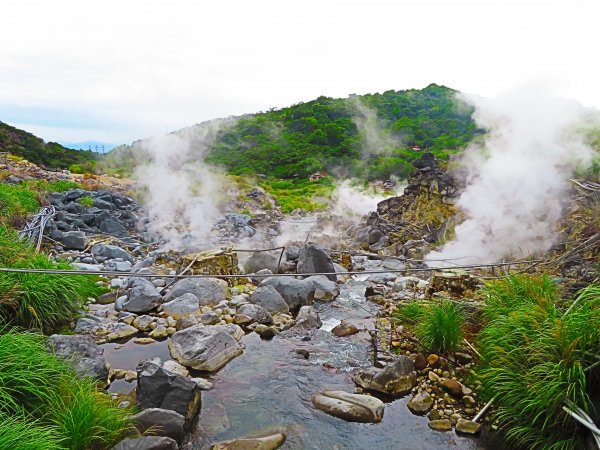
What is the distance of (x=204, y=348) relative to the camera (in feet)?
17.6

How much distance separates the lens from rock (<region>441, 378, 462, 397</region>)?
15.1 feet

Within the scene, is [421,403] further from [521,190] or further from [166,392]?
[521,190]

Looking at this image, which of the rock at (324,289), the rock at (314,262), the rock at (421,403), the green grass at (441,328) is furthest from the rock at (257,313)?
the rock at (421,403)

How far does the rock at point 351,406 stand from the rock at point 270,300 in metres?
2.82

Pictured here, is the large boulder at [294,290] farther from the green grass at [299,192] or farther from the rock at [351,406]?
the green grass at [299,192]

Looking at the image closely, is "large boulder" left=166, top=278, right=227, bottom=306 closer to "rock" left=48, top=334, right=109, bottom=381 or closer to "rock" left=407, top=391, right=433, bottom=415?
"rock" left=48, top=334, right=109, bottom=381

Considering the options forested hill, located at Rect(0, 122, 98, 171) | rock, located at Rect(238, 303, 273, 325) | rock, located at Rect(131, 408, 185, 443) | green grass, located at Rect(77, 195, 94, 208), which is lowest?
rock, located at Rect(238, 303, 273, 325)

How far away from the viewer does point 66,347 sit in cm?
450

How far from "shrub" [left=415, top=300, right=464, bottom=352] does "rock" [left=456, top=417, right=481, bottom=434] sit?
4.27 feet

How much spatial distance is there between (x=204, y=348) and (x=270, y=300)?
2.22 m

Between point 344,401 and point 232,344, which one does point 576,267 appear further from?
point 232,344

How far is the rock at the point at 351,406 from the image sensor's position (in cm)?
427

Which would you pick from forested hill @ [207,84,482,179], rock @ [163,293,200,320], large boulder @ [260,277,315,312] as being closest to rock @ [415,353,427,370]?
large boulder @ [260,277,315,312]

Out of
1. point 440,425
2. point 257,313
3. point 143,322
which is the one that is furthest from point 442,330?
point 143,322
